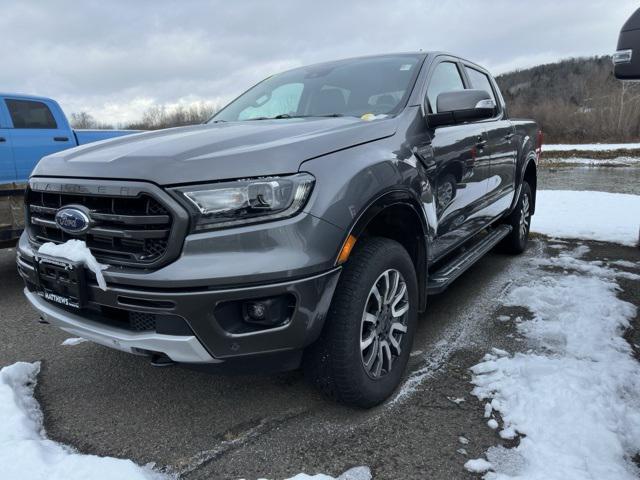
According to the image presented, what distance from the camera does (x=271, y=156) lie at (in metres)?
2.02

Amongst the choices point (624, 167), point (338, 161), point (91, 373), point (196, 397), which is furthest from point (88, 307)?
point (624, 167)

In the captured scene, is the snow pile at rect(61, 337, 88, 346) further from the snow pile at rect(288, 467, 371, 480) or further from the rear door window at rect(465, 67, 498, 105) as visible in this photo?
the rear door window at rect(465, 67, 498, 105)

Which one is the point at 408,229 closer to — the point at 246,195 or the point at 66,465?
the point at 246,195

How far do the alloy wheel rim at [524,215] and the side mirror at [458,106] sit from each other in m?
2.73

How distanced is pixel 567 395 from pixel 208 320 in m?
1.81

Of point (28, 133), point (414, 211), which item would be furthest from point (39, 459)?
point (28, 133)

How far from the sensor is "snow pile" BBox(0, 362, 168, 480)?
1.98 meters

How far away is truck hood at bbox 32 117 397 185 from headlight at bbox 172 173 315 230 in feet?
0.14

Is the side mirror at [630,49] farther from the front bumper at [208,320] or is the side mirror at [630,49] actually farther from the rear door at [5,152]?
the rear door at [5,152]

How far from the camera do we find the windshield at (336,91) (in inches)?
121

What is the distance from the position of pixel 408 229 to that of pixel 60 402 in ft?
6.90

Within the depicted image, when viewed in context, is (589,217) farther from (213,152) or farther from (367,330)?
(213,152)

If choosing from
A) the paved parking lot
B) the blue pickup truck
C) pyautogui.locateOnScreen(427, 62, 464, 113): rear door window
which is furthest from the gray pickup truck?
the blue pickup truck

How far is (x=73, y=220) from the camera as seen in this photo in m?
2.12
